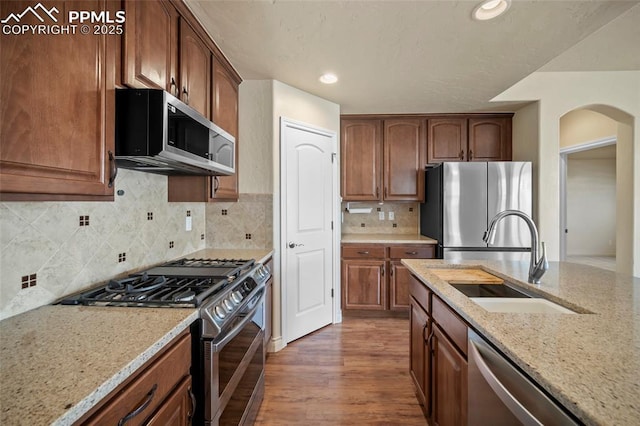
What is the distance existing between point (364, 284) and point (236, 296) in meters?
2.11

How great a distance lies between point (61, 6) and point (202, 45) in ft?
3.45

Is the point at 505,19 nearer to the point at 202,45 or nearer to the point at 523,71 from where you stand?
the point at 523,71

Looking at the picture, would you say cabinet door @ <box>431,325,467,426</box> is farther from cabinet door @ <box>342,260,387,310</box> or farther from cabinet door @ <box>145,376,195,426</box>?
cabinet door @ <box>342,260,387,310</box>

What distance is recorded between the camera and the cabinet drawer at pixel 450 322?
1136mm

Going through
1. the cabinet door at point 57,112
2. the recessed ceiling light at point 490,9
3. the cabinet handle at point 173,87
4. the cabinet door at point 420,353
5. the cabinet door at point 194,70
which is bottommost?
the cabinet door at point 420,353

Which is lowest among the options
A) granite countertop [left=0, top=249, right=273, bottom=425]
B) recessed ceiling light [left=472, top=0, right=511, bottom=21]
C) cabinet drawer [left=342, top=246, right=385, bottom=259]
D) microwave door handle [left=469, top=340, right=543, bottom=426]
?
microwave door handle [left=469, top=340, right=543, bottom=426]

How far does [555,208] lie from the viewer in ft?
9.61

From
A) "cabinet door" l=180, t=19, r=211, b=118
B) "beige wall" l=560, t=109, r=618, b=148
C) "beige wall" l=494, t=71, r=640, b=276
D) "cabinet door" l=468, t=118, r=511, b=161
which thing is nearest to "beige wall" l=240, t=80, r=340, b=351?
"cabinet door" l=180, t=19, r=211, b=118

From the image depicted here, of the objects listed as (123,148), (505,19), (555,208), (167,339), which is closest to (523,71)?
(505,19)

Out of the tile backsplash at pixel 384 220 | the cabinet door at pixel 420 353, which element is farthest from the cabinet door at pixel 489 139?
the cabinet door at pixel 420 353

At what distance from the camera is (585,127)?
4027 mm

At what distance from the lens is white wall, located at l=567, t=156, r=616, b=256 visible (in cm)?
688

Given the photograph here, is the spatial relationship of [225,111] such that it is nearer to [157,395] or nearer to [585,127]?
[157,395]

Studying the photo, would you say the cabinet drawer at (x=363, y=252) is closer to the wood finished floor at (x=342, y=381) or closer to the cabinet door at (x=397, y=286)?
the cabinet door at (x=397, y=286)
